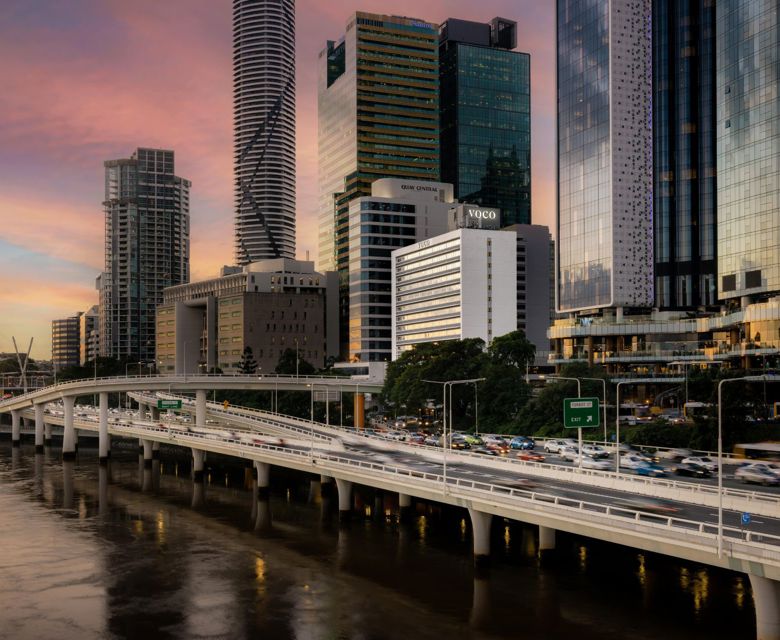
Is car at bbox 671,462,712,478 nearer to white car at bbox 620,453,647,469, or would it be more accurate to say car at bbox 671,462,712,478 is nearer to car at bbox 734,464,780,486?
car at bbox 734,464,780,486

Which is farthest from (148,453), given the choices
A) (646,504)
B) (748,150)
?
(748,150)

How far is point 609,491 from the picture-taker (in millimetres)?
70125

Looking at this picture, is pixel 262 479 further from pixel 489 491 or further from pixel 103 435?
pixel 103 435

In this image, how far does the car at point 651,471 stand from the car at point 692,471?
145 cm

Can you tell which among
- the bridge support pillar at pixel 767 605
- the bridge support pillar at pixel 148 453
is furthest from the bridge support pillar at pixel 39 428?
the bridge support pillar at pixel 767 605

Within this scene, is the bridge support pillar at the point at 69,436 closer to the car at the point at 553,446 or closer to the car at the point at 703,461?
the car at the point at 553,446

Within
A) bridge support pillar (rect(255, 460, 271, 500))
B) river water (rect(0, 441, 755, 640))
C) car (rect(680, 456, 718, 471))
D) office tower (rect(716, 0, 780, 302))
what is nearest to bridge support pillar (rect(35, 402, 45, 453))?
river water (rect(0, 441, 755, 640))

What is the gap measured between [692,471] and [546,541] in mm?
20069

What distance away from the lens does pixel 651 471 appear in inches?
3243

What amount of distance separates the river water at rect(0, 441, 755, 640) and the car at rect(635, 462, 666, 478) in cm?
1052

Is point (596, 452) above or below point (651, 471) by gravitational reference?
below

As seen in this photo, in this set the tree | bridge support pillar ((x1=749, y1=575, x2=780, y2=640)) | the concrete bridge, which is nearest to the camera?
bridge support pillar ((x1=749, y1=575, x2=780, y2=640))

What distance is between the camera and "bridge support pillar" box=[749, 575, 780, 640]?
4628 centimetres

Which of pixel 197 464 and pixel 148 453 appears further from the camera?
pixel 148 453
